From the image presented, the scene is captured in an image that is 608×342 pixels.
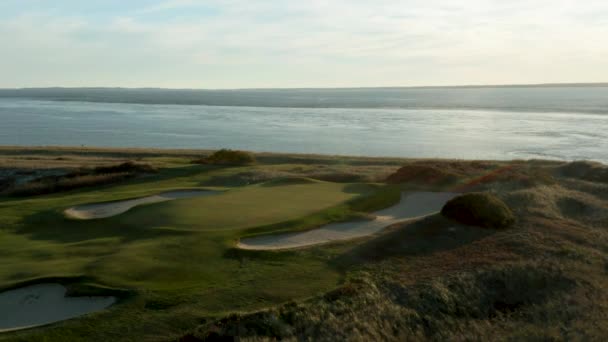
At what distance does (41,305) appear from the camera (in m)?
12.2

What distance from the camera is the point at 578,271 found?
15227mm

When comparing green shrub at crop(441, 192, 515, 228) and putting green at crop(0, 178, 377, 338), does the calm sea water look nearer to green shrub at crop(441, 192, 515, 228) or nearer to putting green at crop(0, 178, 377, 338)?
green shrub at crop(441, 192, 515, 228)

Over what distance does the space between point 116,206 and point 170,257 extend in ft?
24.1

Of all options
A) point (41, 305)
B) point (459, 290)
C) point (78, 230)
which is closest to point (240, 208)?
point (78, 230)

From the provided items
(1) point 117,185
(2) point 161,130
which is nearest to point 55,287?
(1) point 117,185

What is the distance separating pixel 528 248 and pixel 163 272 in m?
9.73

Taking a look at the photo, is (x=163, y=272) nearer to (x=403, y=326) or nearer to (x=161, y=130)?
(x=403, y=326)

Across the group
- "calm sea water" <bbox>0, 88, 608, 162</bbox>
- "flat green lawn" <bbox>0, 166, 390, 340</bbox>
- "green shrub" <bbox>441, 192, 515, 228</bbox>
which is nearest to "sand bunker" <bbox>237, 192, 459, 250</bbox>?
"flat green lawn" <bbox>0, 166, 390, 340</bbox>

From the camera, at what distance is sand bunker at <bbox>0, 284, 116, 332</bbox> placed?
38.2 feet

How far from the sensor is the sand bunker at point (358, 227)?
16672mm

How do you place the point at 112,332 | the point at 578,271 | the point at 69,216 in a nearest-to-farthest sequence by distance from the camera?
the point at 112,332 < the point at 578,271 < the point at 69,216

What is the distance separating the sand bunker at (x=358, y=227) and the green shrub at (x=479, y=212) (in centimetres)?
196

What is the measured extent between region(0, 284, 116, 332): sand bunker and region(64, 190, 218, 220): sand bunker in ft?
22.1

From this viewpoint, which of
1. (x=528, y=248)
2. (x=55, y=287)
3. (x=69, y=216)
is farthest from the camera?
(x=69, y=216)
